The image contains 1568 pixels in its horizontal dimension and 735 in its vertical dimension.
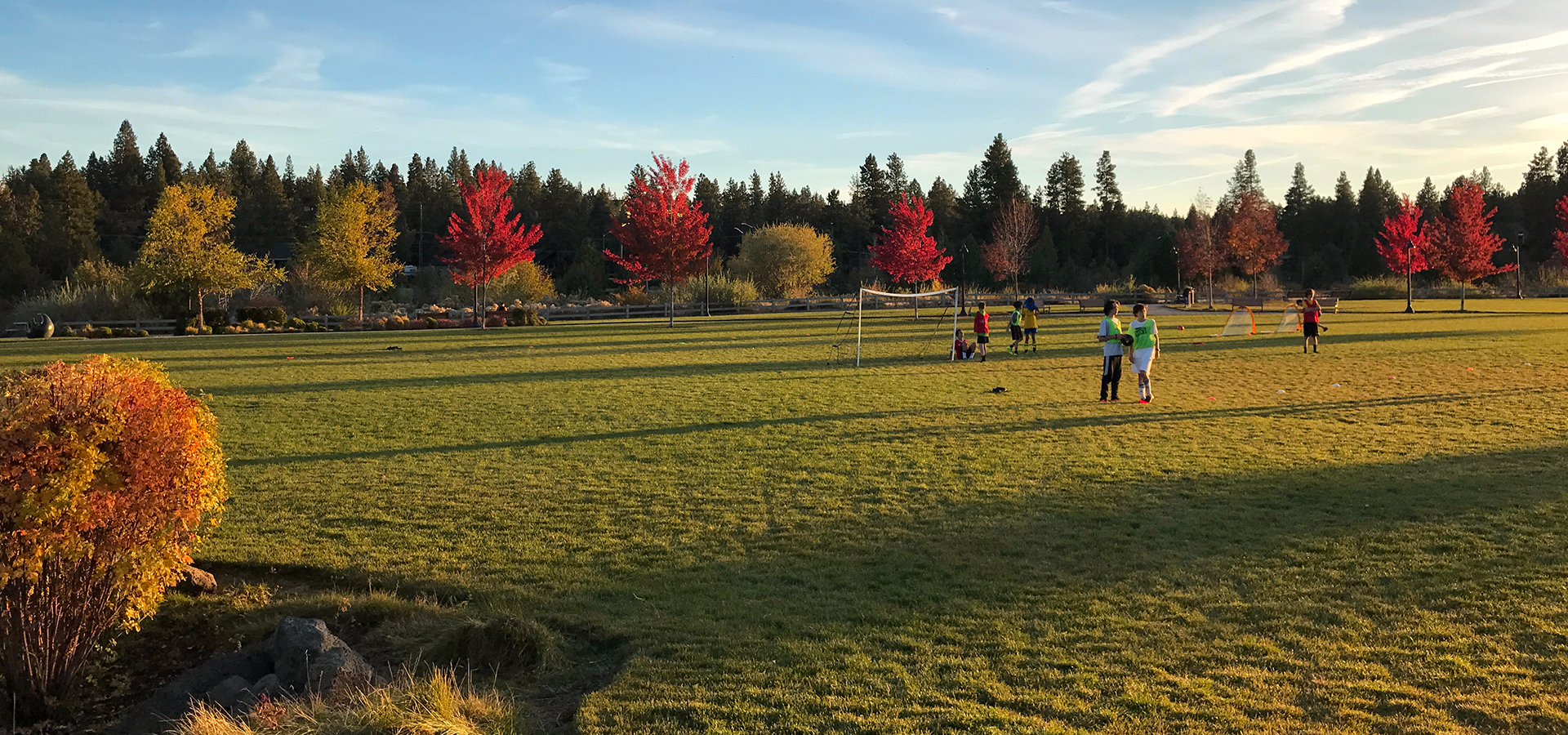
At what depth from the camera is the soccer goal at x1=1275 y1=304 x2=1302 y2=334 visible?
33.4 meters

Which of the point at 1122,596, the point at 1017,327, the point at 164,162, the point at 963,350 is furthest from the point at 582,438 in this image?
the point at 164,162

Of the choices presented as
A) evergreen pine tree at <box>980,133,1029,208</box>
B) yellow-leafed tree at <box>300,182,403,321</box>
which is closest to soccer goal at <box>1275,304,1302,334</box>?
yellow-leafed tree at <box>300,182,403,321</box>

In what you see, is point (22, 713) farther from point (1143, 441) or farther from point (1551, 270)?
point (1551, 270)

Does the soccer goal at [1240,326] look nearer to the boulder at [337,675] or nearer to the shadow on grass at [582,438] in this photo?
the shadow on grass at [582,438]

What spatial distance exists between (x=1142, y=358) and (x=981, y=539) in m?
8.60

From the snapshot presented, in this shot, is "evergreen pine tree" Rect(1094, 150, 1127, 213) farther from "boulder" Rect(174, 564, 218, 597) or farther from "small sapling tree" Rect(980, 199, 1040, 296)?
"boulder" Rect(174, 564, 218, 597)

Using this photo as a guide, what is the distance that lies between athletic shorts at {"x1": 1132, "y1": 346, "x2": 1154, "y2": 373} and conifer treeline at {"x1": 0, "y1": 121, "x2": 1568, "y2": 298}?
217 ft

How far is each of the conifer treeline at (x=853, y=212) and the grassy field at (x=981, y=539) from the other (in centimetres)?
6774

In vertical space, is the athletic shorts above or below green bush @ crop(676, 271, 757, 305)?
below

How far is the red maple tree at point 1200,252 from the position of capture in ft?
222

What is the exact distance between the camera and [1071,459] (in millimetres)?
10227

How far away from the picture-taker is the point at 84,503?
475 centimetres

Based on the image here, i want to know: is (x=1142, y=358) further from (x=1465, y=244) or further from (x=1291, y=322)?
(x=1465, y=244)

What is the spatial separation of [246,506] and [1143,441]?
31.1 feet
